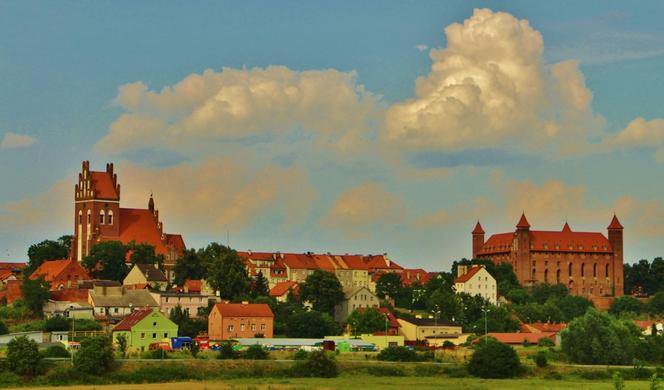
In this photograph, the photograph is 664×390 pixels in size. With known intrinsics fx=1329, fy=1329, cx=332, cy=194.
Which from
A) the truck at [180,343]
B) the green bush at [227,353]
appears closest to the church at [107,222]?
the truck at [180,343]

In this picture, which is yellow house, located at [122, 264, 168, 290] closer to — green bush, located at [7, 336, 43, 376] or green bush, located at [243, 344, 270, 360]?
green bush, located at [243, 344, 270, 360]

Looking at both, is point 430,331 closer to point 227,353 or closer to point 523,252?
point 227,353

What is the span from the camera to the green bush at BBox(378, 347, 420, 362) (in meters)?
101

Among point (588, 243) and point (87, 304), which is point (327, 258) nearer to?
point (588, 243)

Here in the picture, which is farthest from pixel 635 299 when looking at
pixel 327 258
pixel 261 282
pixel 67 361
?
pixel 67 361

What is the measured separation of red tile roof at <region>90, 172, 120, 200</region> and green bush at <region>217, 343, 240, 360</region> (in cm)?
6361

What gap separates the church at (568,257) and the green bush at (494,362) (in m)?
90.0

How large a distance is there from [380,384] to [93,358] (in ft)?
63.3

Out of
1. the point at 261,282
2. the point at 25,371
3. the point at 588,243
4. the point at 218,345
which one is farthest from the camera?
the point at 588,243

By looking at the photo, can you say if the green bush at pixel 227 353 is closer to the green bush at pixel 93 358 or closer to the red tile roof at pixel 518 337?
the green bush at pixel 93 358

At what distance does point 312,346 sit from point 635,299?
81096 mm

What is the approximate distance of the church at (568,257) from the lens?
18825cm

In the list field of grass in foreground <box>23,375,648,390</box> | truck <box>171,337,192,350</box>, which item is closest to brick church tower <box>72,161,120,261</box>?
truck <box>171,337,192,350</box>

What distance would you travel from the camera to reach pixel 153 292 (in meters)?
135
